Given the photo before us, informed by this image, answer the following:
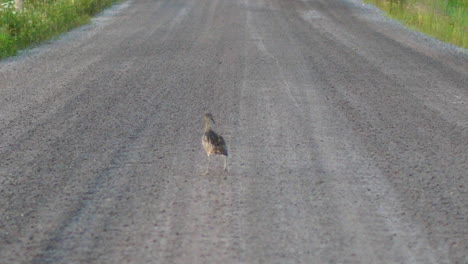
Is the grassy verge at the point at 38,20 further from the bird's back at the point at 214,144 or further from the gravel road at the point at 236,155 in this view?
the bird's back at the point at 214,144

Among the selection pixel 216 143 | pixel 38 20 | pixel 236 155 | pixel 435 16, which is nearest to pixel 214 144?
pixel 216 143

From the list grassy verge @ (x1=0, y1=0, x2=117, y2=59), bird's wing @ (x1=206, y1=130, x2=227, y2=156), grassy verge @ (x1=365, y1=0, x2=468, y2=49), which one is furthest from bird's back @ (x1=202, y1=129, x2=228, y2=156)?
grassy verge @ (x1=365, y1=0, x2=468, y2=49)

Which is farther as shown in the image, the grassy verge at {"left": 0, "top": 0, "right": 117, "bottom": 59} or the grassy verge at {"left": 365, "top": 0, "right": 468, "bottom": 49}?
the grassy verge at {"left": 365, "top": 0, "right": 468, "bottom": 49}

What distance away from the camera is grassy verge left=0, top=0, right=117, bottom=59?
15.7 metres

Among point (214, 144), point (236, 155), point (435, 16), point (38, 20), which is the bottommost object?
point (435, 16)

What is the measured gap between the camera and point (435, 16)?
2117 centimetres

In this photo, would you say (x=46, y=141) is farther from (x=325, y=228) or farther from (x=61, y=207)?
(x=325, y=228)

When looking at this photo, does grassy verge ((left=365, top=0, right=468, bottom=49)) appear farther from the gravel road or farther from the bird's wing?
the bird's wing

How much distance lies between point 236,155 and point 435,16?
15.0 m

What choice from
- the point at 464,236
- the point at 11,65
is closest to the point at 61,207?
the point at 464,236

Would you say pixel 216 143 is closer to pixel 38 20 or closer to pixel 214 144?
pixel 214 144

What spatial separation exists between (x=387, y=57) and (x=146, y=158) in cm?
844

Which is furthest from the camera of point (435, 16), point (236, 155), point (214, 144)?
point (435, 16)

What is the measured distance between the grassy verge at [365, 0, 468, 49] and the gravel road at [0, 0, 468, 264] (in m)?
2.60
